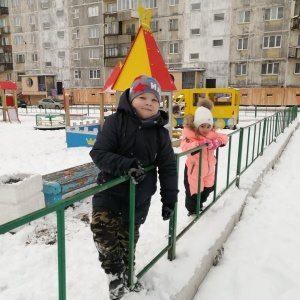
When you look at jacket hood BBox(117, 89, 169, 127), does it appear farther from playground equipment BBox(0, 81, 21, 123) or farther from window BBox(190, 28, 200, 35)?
window BBox(190, 28, 200, 35)

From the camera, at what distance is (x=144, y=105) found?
6.51ft

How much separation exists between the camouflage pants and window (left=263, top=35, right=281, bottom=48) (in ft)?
104

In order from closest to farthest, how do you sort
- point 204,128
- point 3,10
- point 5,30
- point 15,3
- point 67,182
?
point 204,128 < point 67,182 < point 15,3 < point 3,10 < point 5,30

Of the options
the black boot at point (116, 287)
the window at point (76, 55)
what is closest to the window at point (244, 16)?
the window at point (76, 55)

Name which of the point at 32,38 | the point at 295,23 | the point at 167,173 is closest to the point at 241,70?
the point at 295,23

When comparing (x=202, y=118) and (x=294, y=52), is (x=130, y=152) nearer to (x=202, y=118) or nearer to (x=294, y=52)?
(x=202, y=118)

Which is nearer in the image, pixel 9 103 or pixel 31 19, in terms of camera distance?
pixel 9 103

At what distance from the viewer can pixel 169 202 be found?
2.15 meters

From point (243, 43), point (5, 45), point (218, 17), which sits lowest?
point (243, 43)

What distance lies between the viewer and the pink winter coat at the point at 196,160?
11.3ft

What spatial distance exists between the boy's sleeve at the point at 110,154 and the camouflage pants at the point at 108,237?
35cm

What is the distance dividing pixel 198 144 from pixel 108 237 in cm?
174

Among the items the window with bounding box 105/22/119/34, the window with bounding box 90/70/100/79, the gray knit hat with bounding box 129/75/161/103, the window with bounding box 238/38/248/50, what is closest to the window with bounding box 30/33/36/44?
the window with bounding box 90/70/100/79

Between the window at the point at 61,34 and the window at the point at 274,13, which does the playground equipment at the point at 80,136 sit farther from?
the window at the point at 61,34
